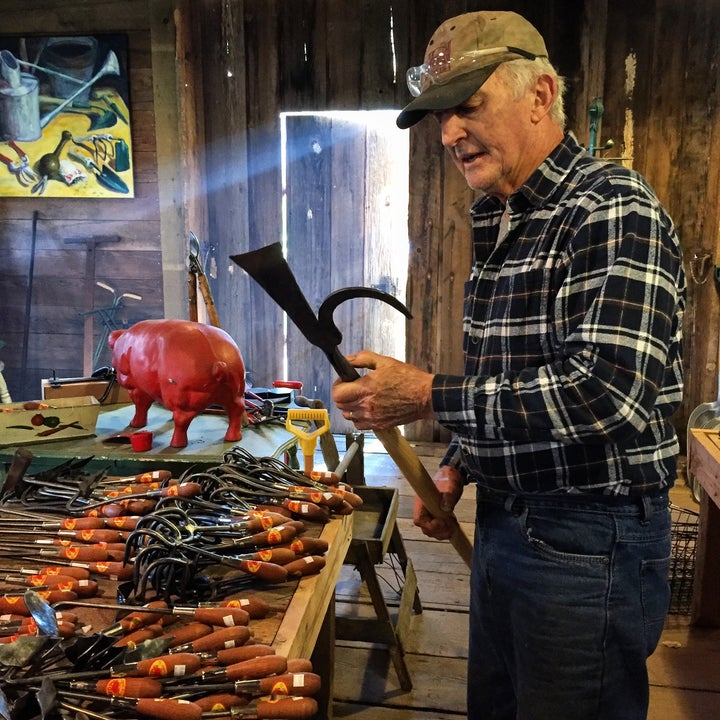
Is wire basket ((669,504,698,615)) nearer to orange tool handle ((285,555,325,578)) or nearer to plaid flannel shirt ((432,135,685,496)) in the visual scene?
plaid flannel shirt ((432,135,685,496))

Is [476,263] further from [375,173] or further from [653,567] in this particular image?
[375,173]

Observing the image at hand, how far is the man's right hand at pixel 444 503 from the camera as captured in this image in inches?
64.3

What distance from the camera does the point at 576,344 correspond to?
1105 millimetres

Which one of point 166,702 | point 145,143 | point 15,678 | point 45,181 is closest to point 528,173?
point 166,702

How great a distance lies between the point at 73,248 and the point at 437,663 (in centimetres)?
384

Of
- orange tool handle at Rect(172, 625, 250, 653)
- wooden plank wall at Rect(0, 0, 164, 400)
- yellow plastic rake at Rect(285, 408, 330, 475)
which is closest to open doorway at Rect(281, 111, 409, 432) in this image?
wooden plank wall at Rect(0, 0, 164, 400)

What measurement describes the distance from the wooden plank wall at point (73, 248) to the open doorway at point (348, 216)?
99cm

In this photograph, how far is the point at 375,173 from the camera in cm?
457

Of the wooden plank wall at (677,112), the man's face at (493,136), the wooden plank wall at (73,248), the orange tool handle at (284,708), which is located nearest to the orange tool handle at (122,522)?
the orange tool handle at (284,708)

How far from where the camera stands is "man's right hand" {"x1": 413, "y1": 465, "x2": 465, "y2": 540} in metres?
1.63

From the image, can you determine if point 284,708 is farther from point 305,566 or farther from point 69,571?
point 69,571

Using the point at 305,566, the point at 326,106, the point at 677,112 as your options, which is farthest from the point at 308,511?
the point at 677,112

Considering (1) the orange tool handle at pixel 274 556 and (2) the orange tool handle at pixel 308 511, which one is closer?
(1) the orange tool handle at pixel 274 556

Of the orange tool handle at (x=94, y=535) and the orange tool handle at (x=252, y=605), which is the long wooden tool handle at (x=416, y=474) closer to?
the orange tool handle at (x=252, y=605)
